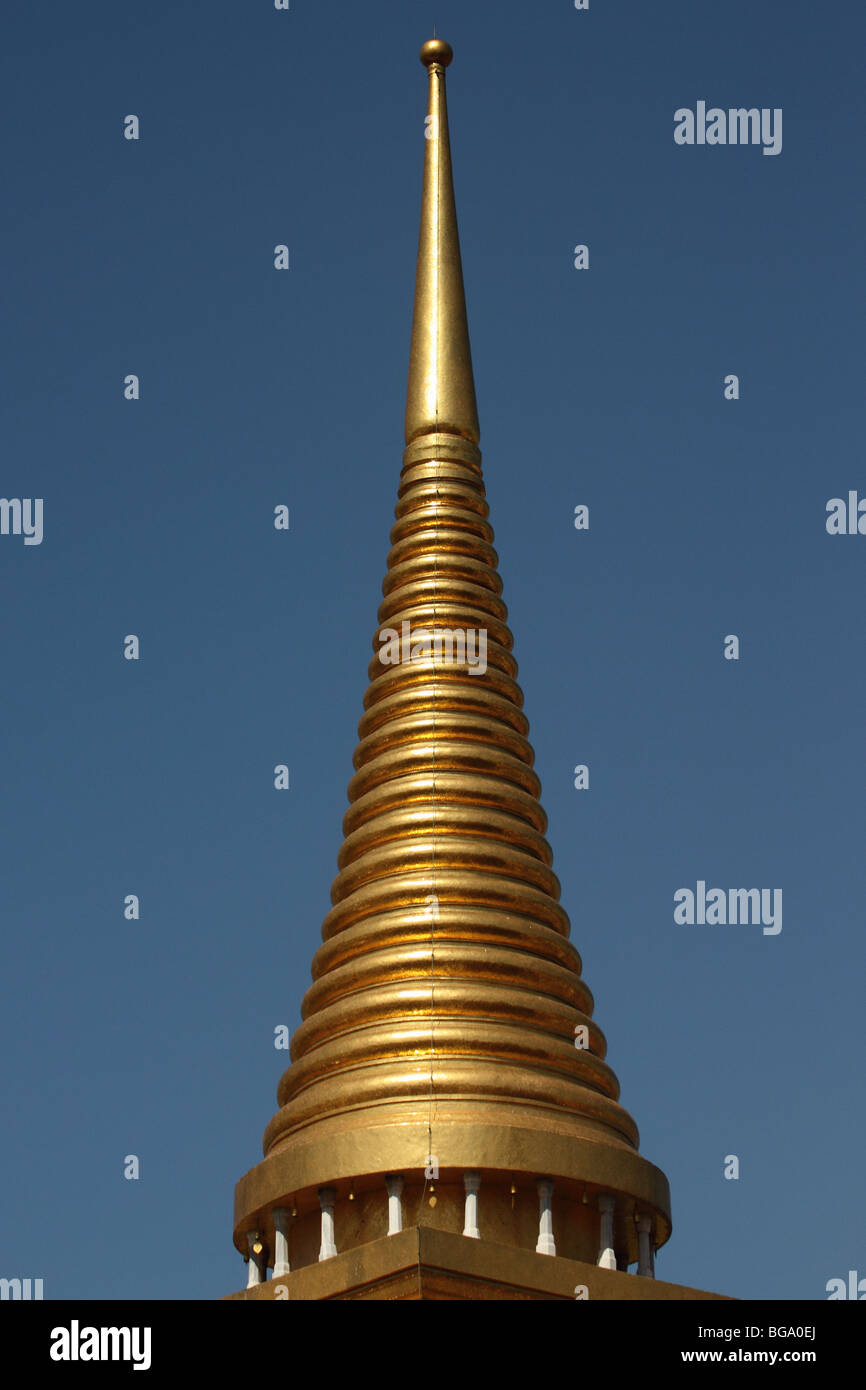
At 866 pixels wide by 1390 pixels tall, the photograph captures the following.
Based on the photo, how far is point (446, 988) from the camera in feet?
81.0

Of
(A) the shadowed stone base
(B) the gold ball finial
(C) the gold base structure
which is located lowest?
(A) the shadowed stone base

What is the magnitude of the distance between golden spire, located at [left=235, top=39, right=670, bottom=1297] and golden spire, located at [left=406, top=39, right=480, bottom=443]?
1.51ft

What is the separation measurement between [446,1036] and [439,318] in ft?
36.1

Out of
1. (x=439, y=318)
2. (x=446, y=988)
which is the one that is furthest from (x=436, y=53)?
(x=446, y=988)

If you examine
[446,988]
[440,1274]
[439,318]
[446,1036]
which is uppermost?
[439,318]

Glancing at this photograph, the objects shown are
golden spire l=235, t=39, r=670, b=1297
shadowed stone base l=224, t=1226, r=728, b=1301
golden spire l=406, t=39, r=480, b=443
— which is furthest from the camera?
golden spire l=406, t=39, r=480, b=443

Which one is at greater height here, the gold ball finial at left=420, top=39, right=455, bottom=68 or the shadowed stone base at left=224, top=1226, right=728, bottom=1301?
the gold ball finial at left=420, top=39, right=455, bottom=68

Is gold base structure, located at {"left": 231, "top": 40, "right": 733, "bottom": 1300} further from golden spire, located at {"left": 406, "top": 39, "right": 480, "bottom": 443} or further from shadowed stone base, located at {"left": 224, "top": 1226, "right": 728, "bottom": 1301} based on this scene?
golden spire, located at {"left": 406, "top": 39, "right": 480, "bottom": 443}

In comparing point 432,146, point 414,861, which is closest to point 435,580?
point 414,861

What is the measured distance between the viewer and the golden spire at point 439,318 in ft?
101

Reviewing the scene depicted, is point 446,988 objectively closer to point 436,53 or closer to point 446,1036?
point 446,1036

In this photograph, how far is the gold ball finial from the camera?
108 ft

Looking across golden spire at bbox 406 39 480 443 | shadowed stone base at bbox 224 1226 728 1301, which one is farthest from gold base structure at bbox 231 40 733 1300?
golden spire at bbox 406 39 480 443
